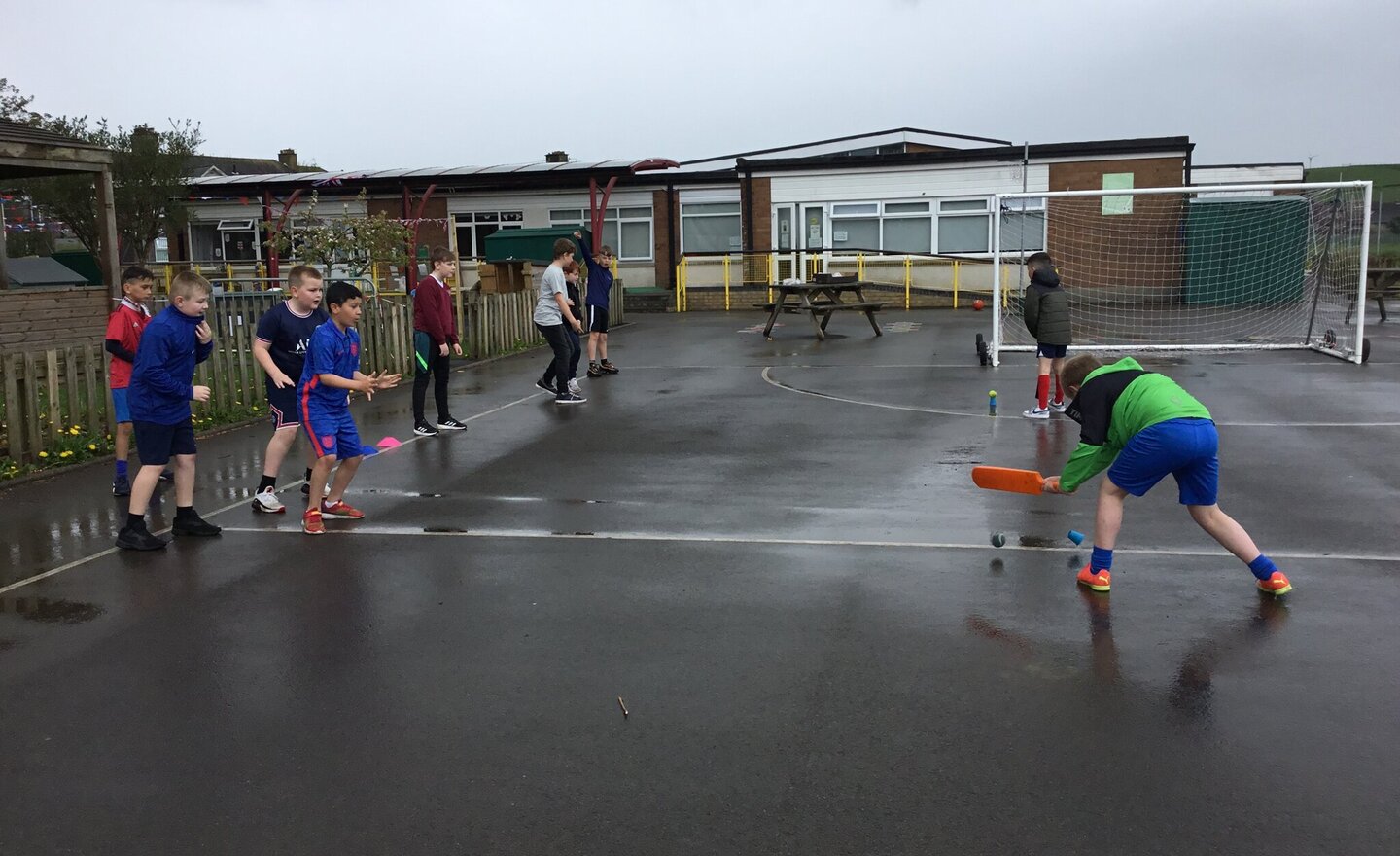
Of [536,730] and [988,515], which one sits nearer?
[536,730]

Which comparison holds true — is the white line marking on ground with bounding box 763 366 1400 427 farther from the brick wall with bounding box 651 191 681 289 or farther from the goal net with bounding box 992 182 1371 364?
the brick wall with bounding box 651 191 681 289

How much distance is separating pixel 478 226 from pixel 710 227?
22.7ft

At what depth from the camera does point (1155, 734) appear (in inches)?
165

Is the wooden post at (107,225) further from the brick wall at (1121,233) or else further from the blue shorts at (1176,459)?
the brick wall at (1121,233)

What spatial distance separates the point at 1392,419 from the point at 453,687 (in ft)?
33.3

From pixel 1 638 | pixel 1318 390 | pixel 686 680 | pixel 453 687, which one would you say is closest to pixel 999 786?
pixel 686 680

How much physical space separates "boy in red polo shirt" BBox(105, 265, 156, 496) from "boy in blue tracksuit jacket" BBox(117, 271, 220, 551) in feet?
3.32

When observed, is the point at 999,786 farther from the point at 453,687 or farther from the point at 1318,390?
the point at 1318,390

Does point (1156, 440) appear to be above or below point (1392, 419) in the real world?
above

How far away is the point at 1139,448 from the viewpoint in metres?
5.58

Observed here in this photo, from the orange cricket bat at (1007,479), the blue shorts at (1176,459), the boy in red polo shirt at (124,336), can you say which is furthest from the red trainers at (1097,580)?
the boy in red polo shirt at (124,336)

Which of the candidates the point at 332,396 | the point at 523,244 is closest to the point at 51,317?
the point at 332,396

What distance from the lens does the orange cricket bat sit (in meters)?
6.55

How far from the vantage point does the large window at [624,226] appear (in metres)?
32.5
